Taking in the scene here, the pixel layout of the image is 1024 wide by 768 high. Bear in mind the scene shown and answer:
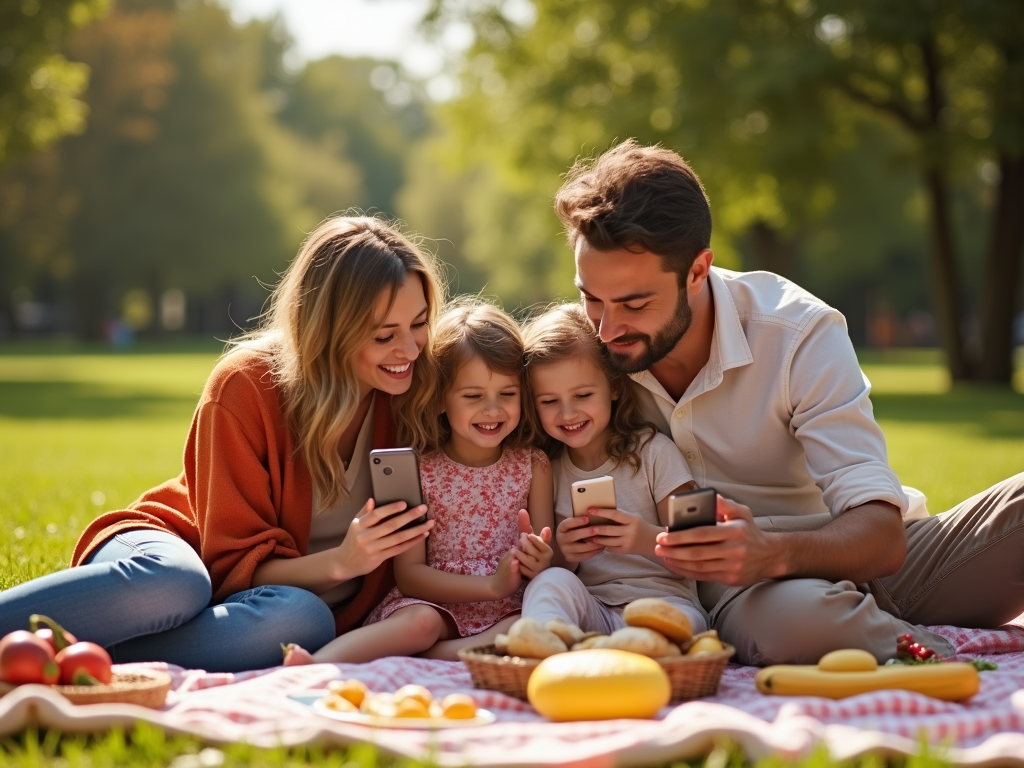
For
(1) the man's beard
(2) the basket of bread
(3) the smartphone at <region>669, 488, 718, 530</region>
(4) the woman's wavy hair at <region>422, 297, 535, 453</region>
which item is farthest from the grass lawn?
(1) the man's beard

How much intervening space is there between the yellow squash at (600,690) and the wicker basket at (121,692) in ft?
3.79

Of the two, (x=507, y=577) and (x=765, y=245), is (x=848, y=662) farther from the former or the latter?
(x=765, y=245)

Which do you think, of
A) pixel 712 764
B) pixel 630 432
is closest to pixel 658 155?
pixel 630 432

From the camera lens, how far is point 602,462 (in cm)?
510

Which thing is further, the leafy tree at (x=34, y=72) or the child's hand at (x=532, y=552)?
the leafy tree at (x=34, y=72)

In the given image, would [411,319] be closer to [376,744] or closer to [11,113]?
[376,744]

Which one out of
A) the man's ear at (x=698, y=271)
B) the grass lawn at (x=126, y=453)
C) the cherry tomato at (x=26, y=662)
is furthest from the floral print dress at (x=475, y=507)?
the grass lawn at (x=126, y=453)

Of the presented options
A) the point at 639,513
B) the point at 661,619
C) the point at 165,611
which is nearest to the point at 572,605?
the point at 661,619

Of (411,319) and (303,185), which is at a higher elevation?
(303,185)

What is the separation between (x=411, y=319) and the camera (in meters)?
4.95

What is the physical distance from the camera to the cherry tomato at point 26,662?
354cm

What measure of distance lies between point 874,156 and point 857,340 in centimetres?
2728

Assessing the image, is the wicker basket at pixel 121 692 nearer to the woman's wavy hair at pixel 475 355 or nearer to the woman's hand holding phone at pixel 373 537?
the woman's hand holding phone at pixel 373 537

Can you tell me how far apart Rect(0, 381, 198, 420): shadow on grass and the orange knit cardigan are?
13.6 metres
